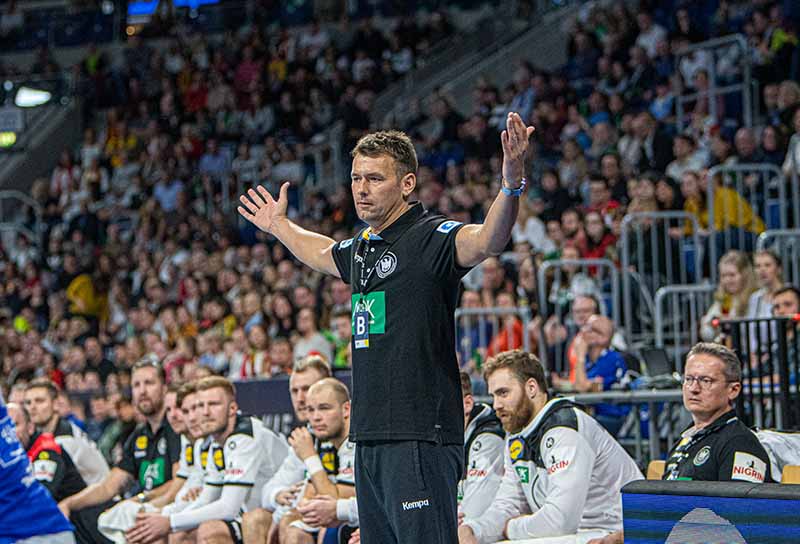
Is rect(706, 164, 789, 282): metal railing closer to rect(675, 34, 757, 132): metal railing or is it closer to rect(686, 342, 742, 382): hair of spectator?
rect(675, 34, 757, 132): metal railing

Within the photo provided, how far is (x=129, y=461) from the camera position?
9766mm

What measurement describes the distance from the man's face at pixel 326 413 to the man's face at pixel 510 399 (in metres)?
1.24

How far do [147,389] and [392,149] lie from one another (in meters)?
5.35

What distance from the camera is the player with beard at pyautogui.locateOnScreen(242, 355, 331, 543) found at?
8086 millimetres

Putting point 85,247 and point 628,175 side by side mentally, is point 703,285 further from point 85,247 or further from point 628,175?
point 85,247

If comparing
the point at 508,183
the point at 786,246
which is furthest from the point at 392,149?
the point at 786,246

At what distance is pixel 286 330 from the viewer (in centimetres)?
1367

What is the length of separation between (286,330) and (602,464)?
23.9 ft

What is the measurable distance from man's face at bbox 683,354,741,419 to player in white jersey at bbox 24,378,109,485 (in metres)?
5.22

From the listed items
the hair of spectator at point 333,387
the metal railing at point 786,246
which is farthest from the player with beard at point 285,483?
the metal railing at point 786,246

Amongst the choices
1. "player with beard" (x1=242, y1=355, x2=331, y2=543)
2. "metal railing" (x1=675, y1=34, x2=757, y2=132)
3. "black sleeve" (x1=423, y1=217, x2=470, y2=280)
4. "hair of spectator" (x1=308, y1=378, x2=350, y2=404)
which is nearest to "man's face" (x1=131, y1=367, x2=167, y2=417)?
"player with beard" (x1=242, y1=355, x2=331, y2=543)

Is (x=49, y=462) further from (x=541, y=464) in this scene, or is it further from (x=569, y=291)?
(x=569, y=291)

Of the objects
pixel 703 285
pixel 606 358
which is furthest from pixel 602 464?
pixel 703 285

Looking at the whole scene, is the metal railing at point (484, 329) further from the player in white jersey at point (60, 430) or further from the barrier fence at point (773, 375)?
the player in white jersey at point (60, 430)
